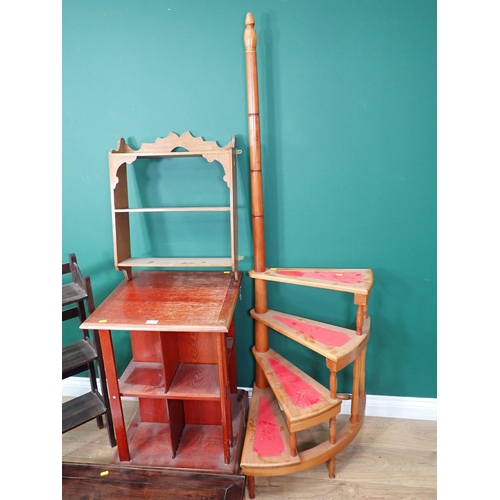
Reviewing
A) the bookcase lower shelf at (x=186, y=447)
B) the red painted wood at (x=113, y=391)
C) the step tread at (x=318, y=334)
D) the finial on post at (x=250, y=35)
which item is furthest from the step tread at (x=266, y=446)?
the finial on post at (x=250, y=35)

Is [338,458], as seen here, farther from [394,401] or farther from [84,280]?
[84,280]

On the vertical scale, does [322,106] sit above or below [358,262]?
above

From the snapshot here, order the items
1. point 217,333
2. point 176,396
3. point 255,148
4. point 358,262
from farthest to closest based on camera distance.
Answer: point 358,262 → point 255,148 → point 176,396 → point 217,333

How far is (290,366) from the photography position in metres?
2.26

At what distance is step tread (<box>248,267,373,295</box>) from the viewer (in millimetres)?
2053

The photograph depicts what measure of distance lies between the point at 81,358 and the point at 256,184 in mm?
1310

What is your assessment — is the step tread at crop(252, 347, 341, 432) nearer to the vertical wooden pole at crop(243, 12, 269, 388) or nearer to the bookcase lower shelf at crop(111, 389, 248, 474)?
the vertical wooden pole at crop(243, 12, 269, 388)

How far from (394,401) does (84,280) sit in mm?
1977

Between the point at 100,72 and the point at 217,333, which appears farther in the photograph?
the point at 100,72

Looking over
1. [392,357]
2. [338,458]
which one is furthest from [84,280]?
[392,357]

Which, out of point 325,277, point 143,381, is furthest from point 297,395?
point 143,381

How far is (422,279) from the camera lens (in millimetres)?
2305

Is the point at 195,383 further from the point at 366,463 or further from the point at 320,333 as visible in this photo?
the point at 366,463

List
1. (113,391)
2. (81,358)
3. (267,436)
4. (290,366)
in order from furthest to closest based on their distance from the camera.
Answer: (290,366) < (81,358) < (267,436) < (113,391)
